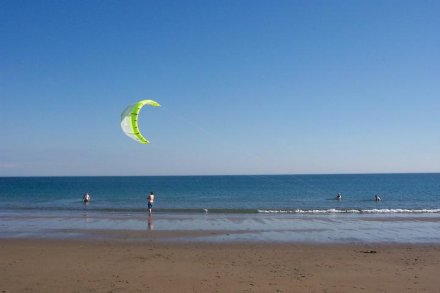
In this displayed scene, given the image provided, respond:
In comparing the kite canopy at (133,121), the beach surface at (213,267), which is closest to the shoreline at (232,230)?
the beach surface at (213,267)

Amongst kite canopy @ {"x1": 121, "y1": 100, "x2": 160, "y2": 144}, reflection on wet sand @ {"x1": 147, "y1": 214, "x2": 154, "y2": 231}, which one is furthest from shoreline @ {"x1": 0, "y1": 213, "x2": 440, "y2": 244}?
kite canopy @ {"x1": 121, "y1": 100, "x2": 160, "y2": 144}

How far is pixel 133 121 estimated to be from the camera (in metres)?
13.6

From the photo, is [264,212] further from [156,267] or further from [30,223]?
[156,267]

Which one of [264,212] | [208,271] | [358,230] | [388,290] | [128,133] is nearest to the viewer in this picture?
[388,290]

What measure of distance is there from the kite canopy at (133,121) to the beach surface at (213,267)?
3.66m

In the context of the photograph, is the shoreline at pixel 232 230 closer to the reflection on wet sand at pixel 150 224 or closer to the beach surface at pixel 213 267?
the reflection on wet sand at pixel 150 224

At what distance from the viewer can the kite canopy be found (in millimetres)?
13422

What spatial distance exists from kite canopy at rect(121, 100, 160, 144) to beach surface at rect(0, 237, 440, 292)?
3664 mm

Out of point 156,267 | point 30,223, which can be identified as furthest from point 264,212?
point 156,267

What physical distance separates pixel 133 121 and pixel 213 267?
208 inches

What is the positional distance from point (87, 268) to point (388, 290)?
7262mm

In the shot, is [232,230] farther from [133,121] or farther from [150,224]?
[133,121]

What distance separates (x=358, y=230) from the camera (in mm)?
19219

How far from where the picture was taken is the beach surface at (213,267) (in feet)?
30.4
